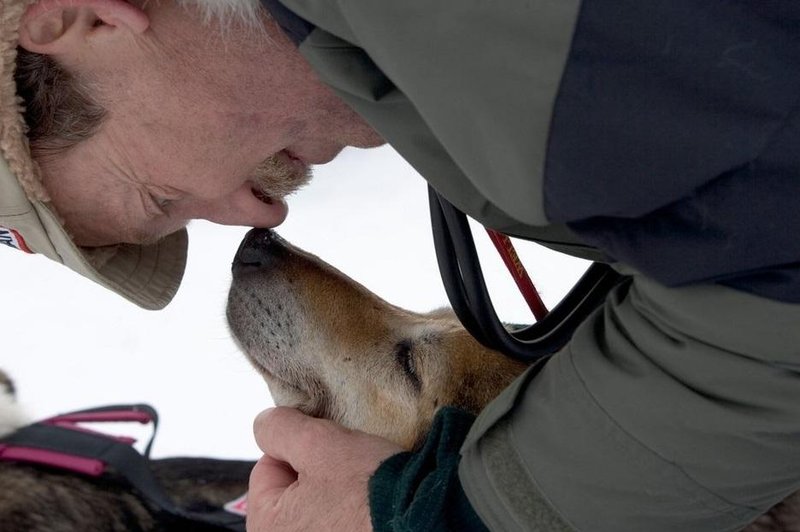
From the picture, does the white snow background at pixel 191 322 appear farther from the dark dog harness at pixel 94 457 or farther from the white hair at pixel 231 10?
the white hair at pixel 231 10

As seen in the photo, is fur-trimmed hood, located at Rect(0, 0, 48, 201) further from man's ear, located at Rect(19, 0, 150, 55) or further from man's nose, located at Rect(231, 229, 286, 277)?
man's nose, located at Rect(231, 229, 286, 277)

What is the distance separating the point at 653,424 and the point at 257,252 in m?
1.04

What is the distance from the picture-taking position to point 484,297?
1.56 meters

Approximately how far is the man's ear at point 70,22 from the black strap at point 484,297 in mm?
571

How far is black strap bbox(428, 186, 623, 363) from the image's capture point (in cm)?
157

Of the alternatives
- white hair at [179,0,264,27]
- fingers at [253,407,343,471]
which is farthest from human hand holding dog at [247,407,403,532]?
white hair at [179,0,264,27]

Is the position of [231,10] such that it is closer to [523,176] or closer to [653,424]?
[523,176]

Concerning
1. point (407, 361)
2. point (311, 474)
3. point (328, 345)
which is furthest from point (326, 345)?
point (311, 474)

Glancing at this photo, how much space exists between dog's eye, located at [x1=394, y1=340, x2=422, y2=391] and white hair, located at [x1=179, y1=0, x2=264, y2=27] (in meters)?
0.88

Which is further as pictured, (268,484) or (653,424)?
(268,484)

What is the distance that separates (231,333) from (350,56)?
0.97 meters

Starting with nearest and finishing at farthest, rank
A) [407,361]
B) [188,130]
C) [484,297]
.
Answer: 1. [188,130]
2. [484,297]
3. [407,361]

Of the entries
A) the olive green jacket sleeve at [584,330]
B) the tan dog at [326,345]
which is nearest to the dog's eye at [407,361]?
the tan dog at [326,345]

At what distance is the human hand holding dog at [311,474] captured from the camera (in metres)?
1.37
